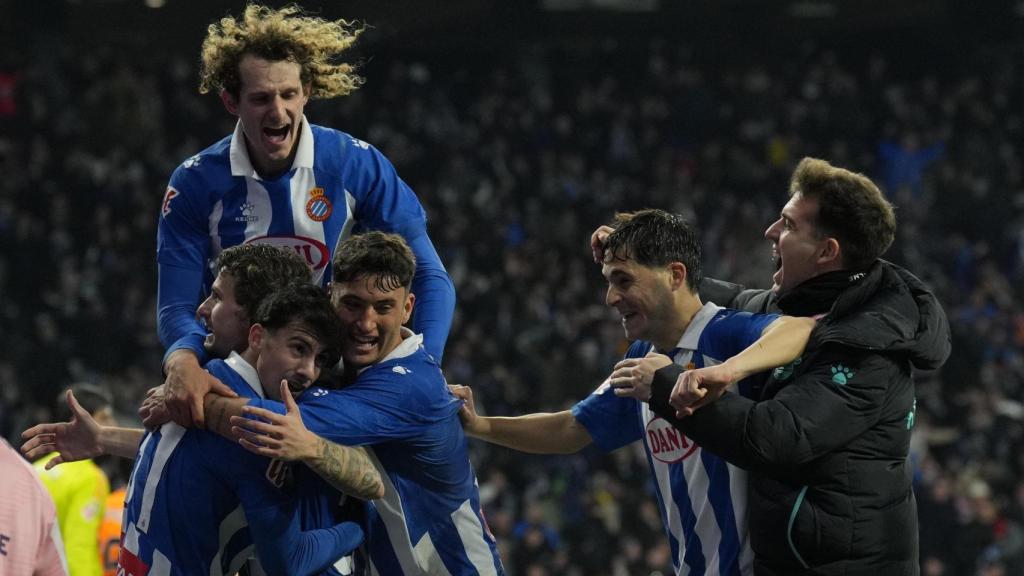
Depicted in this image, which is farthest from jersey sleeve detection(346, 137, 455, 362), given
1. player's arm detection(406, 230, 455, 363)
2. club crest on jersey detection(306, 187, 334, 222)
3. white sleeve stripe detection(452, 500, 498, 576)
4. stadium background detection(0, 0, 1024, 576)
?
stadium background detection(0, 0, 1024, 576)

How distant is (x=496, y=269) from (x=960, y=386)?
21.1 ft

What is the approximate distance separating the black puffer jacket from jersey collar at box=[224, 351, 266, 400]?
3.95 ft

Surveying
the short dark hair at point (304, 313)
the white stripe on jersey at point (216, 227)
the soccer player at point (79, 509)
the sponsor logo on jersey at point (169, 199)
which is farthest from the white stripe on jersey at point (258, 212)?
the soccer player at point (79, 509)

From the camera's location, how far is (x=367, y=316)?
4.26 meters

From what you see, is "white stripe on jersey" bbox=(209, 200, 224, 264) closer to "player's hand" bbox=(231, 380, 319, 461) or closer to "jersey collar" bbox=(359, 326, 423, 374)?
"jersey collar" bbox=(359, 326, 423, 374)

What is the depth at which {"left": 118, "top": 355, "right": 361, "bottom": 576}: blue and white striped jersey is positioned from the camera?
12.9ft

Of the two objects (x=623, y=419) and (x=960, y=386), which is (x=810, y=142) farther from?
(x=623, y=419)

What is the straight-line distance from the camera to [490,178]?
21.0 meters

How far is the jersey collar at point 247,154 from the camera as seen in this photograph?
489 cm

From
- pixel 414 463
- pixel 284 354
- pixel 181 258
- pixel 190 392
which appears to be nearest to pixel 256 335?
pixel 284 354

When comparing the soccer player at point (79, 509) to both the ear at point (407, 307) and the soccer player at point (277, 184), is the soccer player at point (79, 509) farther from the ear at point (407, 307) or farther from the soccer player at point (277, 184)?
the ear at point (407, 307)

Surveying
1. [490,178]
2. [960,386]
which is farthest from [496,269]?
[960,386]

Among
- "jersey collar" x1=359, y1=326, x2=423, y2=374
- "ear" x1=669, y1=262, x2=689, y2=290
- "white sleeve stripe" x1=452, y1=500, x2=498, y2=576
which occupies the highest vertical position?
"ear" x1=669, y1=262, x2=689, y2=290

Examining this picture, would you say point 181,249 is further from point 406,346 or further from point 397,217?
point 406,346
